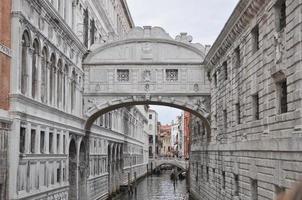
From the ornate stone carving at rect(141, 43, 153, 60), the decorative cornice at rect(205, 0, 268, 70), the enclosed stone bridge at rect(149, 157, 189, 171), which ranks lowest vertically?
the enclosed stone bridge at rect(149, 157, 189, 171)

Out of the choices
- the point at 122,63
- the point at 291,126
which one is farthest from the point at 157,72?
the point at 291,126

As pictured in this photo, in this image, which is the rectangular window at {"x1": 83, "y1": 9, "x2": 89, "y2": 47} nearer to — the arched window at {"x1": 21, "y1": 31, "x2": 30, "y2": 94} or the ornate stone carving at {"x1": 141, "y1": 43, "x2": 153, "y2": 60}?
the ornate stone carving at {"x1": 141, "y1": 43, "x2": 153, "y2": 60}

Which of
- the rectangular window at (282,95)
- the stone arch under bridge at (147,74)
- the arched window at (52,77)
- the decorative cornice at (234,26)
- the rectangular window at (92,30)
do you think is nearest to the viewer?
the rectangular window at (282,95)

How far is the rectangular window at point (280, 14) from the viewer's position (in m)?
10.8

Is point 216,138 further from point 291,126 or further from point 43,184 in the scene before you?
point 291,126

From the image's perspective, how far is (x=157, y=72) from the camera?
23188 millimetres

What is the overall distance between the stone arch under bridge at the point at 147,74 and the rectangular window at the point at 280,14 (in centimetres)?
1185

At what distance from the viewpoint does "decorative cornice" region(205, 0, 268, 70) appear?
1333cm

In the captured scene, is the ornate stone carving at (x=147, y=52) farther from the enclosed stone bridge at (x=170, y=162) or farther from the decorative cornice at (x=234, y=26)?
the enclosed stone bridge at (x=170, y=162)

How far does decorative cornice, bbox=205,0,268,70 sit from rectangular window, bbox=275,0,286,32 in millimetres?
861

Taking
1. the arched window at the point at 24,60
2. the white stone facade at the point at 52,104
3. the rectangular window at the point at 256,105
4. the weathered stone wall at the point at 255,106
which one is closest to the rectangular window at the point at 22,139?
the white stone facade at the point at 52,104

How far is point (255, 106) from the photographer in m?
13.7

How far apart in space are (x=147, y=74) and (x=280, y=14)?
40.9 ft

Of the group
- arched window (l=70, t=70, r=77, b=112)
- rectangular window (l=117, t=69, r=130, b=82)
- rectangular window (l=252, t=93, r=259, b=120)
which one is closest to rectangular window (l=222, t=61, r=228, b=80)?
rectangular window (l=252, t=93, r=259, b=120)
